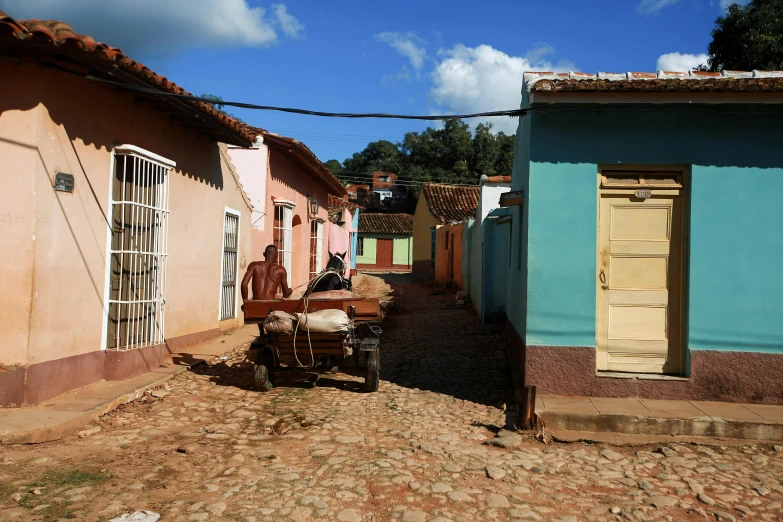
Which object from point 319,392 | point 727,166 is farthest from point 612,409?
point 319,392

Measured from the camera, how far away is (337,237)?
74.3 feet

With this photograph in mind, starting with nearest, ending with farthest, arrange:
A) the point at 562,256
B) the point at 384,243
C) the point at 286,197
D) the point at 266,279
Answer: the point at 562,256 → the point at 266,279 → the point at 286,197 → the point at 384,243

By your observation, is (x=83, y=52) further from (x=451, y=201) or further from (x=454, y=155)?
(x=454, y=155)

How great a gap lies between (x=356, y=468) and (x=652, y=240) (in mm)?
3857

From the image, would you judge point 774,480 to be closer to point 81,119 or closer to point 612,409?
point 612,409

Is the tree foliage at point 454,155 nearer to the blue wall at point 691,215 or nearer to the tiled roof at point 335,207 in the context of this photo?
the tiled roof at point 335,207

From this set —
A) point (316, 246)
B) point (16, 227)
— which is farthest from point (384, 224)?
point (16, 227)

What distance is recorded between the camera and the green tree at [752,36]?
53.8 ft

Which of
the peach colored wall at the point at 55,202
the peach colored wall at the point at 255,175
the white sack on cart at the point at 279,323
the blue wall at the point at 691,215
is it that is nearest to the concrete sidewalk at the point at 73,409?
the peach colored wall at the point at 55,202

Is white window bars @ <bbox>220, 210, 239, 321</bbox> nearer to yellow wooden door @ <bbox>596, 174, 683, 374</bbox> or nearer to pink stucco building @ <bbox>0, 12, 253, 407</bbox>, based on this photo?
pink stucco building @ <bbox>0, 12, 253, 407</bbox>

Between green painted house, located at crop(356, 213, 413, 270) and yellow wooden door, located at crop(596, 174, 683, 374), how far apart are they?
33522mm

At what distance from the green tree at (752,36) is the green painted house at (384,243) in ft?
79.9

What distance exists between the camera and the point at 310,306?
663 centimetres

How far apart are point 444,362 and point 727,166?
14.1 ft
